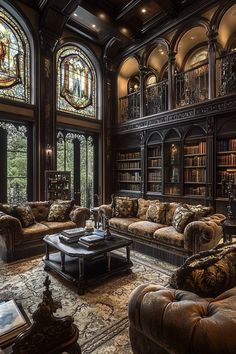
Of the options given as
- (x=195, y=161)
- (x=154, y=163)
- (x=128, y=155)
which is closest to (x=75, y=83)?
(x=128, y=155)

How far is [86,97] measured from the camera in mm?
7914

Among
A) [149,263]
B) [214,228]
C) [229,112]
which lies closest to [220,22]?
[229,112]

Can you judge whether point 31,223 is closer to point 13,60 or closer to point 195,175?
point 195,175

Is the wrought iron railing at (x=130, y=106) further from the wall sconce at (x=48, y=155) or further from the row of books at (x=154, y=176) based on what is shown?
the wall sconce at (x=48, y=155)

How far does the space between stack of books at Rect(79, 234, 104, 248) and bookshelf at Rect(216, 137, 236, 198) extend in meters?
3.63

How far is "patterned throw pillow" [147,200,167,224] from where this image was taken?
4.45 metres

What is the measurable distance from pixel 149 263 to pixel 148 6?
6638 millimetres

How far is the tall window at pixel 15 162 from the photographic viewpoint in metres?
6.05

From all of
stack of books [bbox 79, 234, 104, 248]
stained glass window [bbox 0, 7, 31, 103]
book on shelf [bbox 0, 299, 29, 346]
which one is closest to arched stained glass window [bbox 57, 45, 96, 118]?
stained glass window [bbox 0, 7, 31, 103]

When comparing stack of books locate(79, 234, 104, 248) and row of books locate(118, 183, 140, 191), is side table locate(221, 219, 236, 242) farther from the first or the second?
row of books locate(118, 183, 140, 191)

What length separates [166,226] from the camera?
13.9 feet

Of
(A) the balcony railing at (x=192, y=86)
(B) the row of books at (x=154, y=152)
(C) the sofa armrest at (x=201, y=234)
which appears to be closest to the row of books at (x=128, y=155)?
(B) the row of books at (x=154, y=152)

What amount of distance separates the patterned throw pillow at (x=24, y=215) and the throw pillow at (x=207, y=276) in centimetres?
341

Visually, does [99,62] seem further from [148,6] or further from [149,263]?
[149,263]
